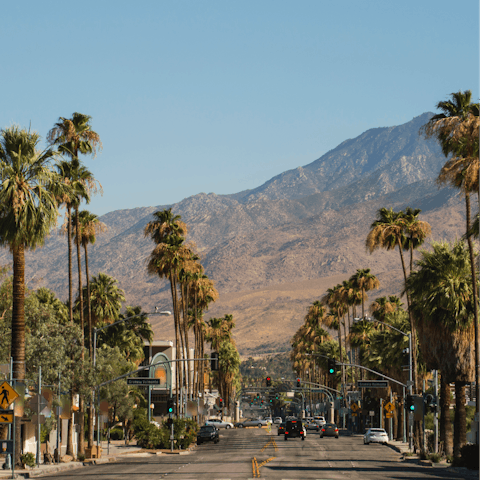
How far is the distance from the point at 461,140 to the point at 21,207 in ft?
67.1

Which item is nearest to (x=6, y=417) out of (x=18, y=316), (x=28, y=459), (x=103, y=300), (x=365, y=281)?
(x=18, y=316)

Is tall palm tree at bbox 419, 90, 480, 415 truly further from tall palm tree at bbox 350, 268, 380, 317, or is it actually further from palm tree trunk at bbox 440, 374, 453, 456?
tall palm tree at bbox 350, 268, 380, 317

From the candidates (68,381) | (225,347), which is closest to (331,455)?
(68,381)

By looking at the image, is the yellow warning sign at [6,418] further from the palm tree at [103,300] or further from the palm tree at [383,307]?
the palm tree at [383,307]

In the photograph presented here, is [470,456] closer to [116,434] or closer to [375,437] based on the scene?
[375,437]

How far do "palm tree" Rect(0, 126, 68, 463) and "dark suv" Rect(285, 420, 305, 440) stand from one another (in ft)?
159

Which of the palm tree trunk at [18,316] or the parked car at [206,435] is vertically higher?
the palm tree trunk at [18,316]

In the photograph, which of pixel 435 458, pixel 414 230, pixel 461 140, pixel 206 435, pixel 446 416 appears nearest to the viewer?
pixel 461 140

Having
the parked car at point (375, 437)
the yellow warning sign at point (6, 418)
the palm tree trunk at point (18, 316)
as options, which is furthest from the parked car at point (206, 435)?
the yellow warning sign at point (6, 418)

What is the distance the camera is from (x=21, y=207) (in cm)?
3562

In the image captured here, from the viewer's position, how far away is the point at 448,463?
44.7 metres

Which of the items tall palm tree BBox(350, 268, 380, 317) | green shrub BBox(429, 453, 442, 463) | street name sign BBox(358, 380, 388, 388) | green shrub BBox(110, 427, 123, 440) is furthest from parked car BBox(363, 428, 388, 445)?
green shrub BBox(110, 427, 123, 440)

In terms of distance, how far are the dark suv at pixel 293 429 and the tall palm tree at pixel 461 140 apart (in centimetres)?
4447

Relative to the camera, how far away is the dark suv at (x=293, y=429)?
268ft
